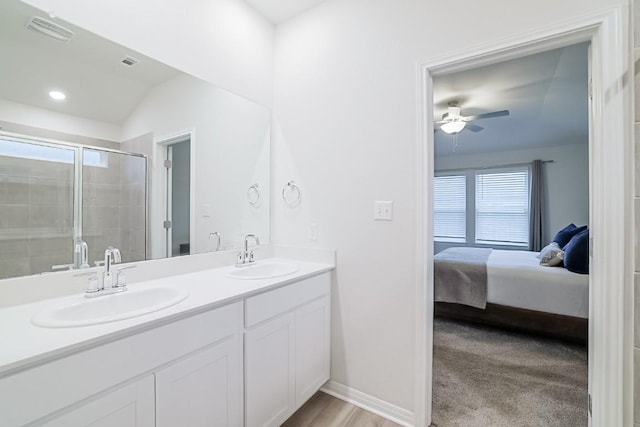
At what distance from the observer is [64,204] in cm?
130

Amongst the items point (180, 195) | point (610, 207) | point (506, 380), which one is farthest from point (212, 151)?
point (506, 380)

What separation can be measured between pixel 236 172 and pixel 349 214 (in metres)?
0.88

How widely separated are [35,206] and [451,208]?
6.17 m

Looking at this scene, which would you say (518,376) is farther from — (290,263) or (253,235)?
(253,235)

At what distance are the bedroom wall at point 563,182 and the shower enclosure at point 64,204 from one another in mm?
5970

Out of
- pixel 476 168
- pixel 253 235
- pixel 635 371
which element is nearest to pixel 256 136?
pixel 253 235

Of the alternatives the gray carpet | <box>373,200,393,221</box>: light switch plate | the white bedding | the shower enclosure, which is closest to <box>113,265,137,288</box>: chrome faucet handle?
the shower enclosure

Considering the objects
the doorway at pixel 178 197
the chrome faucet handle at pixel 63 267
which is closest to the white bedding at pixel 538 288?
the doorway at pixel 178 197

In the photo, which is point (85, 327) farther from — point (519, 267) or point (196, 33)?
point (519, 267)

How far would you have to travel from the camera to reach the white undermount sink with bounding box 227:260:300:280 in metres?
1.87

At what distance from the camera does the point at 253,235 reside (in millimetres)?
2176

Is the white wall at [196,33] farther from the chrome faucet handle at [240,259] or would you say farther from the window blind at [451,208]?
the window blind at [451,208]

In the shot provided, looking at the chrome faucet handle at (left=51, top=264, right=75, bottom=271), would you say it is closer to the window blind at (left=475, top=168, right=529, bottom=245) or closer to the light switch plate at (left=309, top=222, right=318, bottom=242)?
the light switch plate at (left=309, top=222, right=318, bottom=242)

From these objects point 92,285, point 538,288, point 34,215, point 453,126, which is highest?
point 453,126
